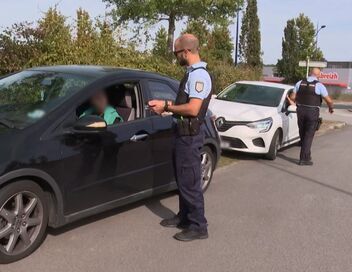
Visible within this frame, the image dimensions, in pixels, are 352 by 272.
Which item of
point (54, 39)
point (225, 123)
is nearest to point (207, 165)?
point (225, 123)

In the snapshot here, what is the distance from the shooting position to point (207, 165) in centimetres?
675

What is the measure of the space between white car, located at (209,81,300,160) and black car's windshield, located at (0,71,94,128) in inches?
187

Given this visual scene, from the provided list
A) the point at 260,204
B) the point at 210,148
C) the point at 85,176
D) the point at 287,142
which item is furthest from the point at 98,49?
the point at 85,176

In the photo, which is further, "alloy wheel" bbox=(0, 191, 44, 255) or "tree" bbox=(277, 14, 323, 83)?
"tree" bbox=(277, 14, 323, 83)

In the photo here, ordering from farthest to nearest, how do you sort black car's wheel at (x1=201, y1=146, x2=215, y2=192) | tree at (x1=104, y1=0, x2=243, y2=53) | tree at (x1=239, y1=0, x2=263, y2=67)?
tree at (x1=239, y1=0, x2=263, y2=67), tree at (x1=104, y1=0, x2=243, y2=53), black car's wheel at (x1=201, y1=146, x2=215, y2=192)

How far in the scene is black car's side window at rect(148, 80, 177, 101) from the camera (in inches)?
227

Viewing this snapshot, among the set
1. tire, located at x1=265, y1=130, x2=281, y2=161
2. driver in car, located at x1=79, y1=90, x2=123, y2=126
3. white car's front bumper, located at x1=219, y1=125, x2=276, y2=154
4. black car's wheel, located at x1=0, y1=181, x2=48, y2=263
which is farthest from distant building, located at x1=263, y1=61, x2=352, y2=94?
black car's wheel, located at x1=0, y1=181, x2=48, y2=263

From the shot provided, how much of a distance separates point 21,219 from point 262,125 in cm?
611

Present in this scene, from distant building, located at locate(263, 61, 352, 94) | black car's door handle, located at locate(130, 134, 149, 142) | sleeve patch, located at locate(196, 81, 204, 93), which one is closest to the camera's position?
sleeve patch, located at locate(196, 81, 204, 93)

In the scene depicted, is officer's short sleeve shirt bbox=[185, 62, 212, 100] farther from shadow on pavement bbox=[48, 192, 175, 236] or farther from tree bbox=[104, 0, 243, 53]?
tree bbox=[104, 0, 243, 53]

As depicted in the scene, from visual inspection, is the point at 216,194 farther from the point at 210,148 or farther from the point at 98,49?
the point at 98,49

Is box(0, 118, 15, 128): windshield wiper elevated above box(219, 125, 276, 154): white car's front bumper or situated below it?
above

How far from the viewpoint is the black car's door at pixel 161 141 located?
5.59 meters

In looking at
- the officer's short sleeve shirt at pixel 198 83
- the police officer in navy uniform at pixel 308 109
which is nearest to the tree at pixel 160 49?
the police officer in navy uniform at pixel 308 109
